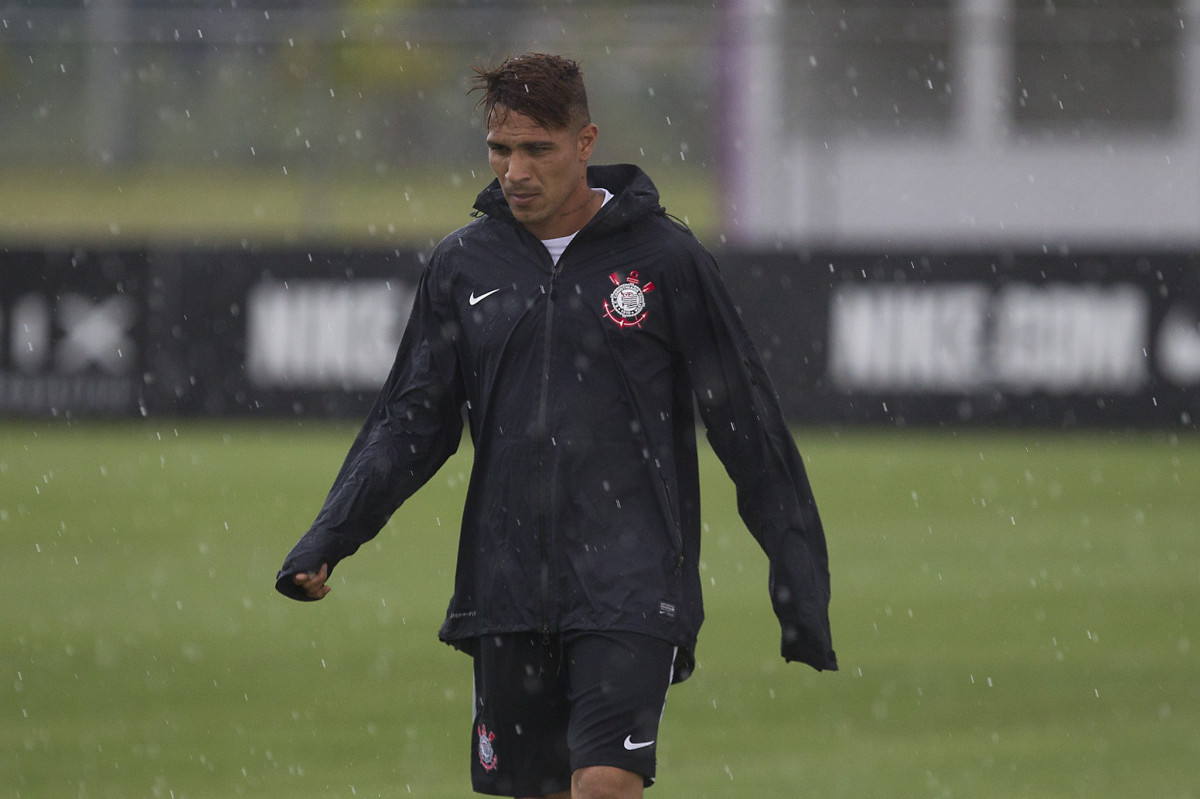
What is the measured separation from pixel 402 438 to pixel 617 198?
0.83 m

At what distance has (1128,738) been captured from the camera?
7.61 metres

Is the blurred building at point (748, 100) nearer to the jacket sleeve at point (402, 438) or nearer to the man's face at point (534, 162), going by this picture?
the jacket sleeve at point (402, 438)

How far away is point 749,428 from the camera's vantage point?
4680 millimetres

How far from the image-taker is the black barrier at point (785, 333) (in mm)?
17484

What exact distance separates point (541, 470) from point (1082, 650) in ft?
18.1

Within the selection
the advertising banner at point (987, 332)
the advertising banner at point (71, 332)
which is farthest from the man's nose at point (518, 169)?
the advertising banner at point (71, 332)

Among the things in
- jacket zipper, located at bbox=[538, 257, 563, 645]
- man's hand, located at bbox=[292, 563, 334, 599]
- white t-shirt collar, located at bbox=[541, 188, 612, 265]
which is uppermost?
white t-shirt collar, located at bbox=[541, 188, 612, 265]

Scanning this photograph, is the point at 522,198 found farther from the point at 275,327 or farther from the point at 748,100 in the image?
the point at 748,100

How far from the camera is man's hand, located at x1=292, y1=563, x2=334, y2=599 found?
4688 millimetres

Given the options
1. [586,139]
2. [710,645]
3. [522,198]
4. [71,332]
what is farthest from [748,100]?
[522,198]

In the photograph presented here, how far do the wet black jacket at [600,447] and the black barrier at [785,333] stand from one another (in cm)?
1267

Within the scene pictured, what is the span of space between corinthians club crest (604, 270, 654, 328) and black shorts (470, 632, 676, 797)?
0.76 meters

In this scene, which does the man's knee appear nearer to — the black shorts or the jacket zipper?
the black shorts

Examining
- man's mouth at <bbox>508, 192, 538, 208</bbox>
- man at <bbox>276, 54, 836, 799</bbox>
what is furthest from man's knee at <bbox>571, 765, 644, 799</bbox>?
man's mouth at <bbox>508, 192, 538, 208</bbox>
